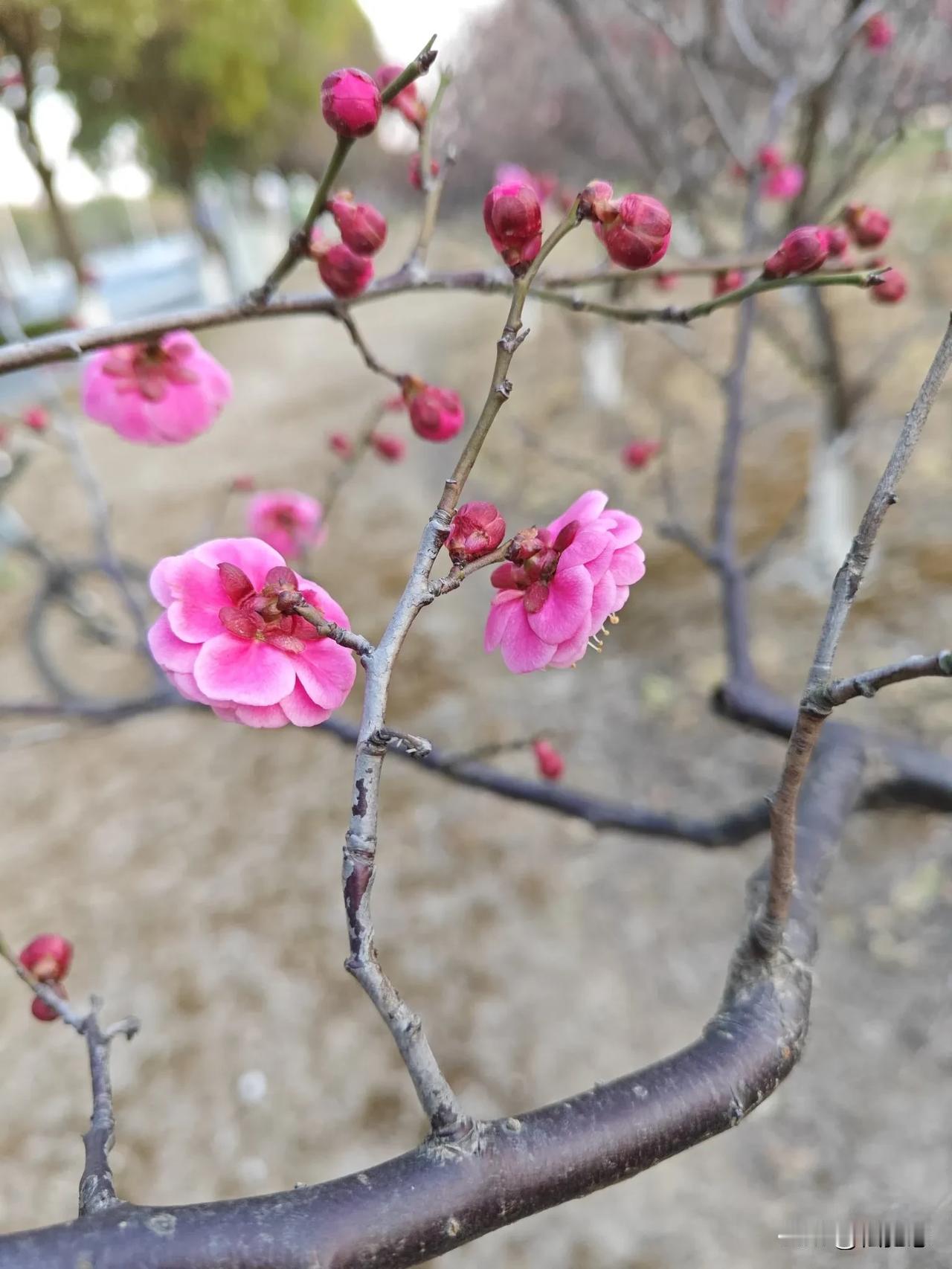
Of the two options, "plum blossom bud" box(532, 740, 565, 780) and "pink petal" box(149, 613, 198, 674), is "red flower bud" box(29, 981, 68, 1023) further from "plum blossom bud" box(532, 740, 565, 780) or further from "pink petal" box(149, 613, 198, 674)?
"plum blossom bud" box(532, 740, 565, 780)

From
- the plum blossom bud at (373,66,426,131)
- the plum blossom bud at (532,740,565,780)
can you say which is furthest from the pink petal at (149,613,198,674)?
the plum blossom bud at (532,740,565,780)

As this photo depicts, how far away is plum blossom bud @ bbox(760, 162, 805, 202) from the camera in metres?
1.88

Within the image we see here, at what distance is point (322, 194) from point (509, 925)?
2217 millimetres

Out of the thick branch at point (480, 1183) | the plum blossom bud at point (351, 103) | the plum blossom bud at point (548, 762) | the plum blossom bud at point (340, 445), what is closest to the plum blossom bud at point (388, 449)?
the plum blossom bud at point (340, 445)

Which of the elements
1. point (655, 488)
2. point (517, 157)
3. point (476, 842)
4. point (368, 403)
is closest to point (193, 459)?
point (368, 403)

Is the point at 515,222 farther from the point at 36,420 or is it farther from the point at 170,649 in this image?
the point at 36,420

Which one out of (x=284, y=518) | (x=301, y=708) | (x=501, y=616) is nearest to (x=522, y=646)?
(x=501, y=616)

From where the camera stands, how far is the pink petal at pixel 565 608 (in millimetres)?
458

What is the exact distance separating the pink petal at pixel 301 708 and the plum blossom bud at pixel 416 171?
23.0 inches

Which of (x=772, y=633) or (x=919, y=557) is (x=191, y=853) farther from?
(x=919, y=557)

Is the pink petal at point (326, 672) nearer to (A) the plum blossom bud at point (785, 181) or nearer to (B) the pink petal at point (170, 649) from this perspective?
(B) the pink petal at point (170, 649)

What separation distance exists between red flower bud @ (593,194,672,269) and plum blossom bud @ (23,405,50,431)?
5.40 feet

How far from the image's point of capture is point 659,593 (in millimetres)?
3725

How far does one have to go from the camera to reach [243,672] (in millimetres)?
452
